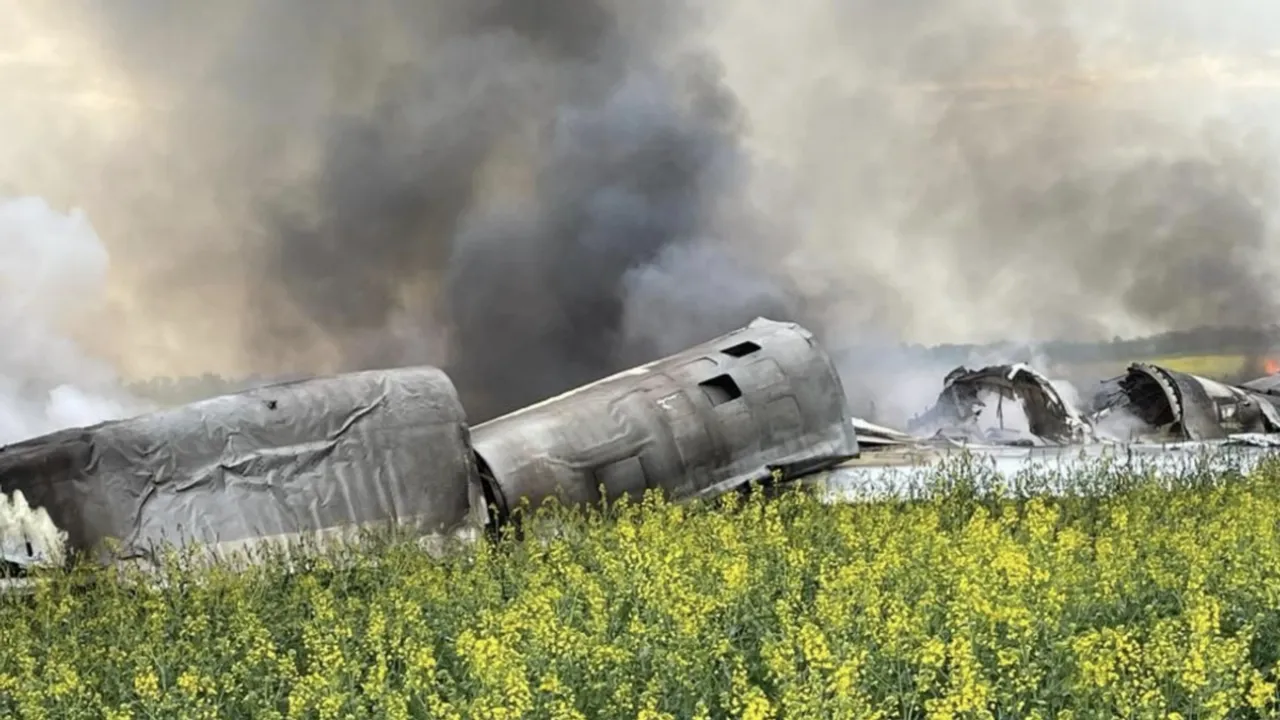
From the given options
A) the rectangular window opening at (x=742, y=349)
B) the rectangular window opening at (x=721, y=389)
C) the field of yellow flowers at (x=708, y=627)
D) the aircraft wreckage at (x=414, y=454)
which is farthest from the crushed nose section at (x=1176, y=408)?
the rectangular window opening at (x=721, y=389)

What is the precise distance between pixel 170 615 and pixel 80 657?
753mm

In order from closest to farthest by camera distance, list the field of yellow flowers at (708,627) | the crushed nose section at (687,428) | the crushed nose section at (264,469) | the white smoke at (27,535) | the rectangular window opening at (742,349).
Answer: the field of yellow flowers at (708,627) → the white smoke at (27,535) → the crushed nose section at (264,469) → the crushed nose section at (687,428) → the rectangular window opening at (742,349)

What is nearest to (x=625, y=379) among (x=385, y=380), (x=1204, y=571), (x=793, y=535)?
(x=385, y=380)

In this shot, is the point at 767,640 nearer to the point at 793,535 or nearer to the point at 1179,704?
the point at 1179,704

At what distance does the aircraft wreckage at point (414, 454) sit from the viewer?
966cm

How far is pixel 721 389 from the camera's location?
12.4 m

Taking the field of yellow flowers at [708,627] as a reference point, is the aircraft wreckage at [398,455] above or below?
above

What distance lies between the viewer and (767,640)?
605 cm

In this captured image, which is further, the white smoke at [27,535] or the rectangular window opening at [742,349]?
the rectangular window opening at [742,349]

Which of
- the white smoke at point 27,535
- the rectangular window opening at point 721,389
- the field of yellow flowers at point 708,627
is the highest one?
the rectangular window opening at point 721,389

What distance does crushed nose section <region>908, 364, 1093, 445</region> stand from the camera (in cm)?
1548

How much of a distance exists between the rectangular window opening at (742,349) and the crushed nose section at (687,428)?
0.03 feet

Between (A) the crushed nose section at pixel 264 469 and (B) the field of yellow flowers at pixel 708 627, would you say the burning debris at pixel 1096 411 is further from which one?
(A) the crushed nose section at pixel 264 469

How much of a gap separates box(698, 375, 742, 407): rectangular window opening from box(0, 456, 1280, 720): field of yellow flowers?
2381 mm
